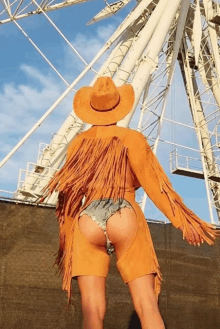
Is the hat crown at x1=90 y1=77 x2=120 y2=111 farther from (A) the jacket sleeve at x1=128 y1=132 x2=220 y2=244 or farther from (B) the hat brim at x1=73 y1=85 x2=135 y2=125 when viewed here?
(A) the jacket sleeve at x1=128 y1=132 x2=220 y2=244

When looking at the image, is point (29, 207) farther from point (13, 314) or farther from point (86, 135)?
point (86, 135)

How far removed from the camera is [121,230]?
121 inches


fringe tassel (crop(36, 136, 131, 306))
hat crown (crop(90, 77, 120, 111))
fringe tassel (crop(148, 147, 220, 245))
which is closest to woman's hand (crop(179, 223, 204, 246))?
fringe tassel (crop(148, 147, 220, 245))

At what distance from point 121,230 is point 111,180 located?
36 cm

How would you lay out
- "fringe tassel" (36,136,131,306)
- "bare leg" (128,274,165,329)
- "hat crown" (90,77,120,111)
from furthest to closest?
"hat crown" (90,77,120,111) → "fringe tassel" (36,136,131,306) → "bare leg" (128,274,165,329)

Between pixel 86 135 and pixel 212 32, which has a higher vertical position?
pixel 212 32

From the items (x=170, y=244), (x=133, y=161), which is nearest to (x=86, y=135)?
(x=133, y=161)

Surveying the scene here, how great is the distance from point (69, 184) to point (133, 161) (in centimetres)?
48

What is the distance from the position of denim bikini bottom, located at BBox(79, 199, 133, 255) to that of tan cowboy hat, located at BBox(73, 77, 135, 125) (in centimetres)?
60

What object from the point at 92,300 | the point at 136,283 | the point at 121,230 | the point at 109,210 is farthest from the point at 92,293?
the point at 109,210

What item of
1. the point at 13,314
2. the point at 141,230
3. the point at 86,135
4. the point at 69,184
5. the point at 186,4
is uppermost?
the point at 186,4

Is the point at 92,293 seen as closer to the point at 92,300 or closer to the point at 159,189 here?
the point at 92,300

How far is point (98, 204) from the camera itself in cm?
317

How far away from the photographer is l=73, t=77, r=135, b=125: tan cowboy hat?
3.36 metres
